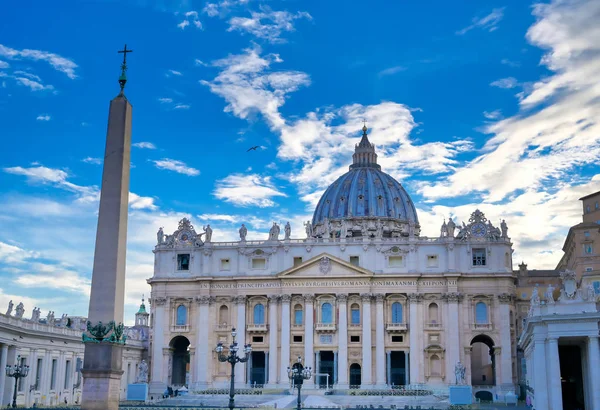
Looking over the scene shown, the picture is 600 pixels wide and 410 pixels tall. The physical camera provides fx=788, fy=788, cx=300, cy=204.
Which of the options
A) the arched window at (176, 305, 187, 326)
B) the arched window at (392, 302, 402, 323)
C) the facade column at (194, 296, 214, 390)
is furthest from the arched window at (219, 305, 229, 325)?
the arched window at (392, 302, 402, 323)

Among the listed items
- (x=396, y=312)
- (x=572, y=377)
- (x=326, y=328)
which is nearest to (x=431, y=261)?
(x=396, y=312)

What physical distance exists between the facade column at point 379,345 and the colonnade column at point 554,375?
42948 millimetres

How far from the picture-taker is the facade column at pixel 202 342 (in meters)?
81.1

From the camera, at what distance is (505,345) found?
256 ft

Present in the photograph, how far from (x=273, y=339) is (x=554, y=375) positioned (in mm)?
48211

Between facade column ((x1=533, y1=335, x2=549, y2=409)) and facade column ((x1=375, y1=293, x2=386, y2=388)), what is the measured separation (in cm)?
4167

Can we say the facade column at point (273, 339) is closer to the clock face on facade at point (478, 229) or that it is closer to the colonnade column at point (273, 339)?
the colonnade column at point (273, 339)

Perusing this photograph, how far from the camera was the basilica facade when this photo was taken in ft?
260

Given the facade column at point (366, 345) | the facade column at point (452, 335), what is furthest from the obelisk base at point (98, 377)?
the facade column at point (452, 335)

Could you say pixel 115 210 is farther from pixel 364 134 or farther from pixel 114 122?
pixel 364 134

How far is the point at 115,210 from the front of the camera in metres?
26.2

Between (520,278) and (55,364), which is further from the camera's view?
(520,278)

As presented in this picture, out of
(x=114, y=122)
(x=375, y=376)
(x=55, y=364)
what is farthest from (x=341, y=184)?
(x=114, y=122)

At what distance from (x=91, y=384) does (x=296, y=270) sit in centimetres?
5693
